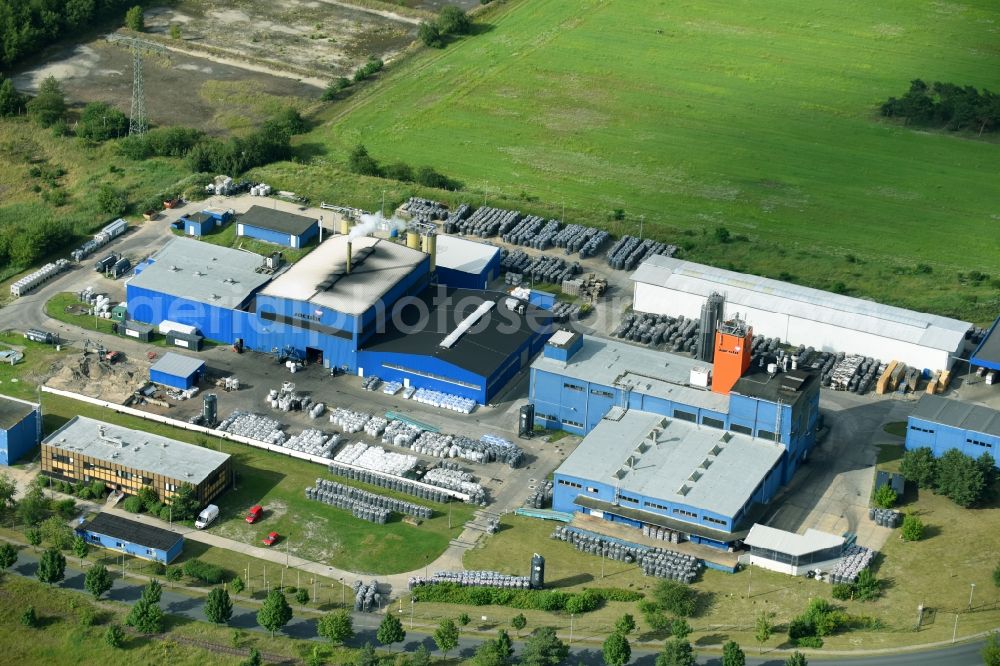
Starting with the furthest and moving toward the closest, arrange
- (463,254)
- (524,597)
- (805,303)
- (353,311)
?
(463,254) < (805,303) < (353,311) < (524,597)

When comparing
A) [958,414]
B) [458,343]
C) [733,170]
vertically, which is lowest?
[458,343]

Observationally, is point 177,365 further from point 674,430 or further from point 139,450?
point 674,430

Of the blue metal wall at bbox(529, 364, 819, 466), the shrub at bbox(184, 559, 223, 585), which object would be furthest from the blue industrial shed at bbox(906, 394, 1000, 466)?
the shrub at bbox(184, 559, 223, 585)

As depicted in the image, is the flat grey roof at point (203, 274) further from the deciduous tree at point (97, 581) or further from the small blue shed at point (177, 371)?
the deciduous tree at point (97, 581)

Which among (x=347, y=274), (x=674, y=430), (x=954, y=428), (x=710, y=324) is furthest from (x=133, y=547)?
(x=954, y=428)

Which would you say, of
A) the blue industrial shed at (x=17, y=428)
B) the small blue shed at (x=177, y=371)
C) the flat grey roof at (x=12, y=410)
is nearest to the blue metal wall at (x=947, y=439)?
the small blue shed at (x=177, y=371)

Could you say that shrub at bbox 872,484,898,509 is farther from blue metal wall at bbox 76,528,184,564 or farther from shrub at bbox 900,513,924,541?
blue metal wall at bbox 76,528,184,564

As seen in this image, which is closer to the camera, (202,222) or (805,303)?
(805,303)
